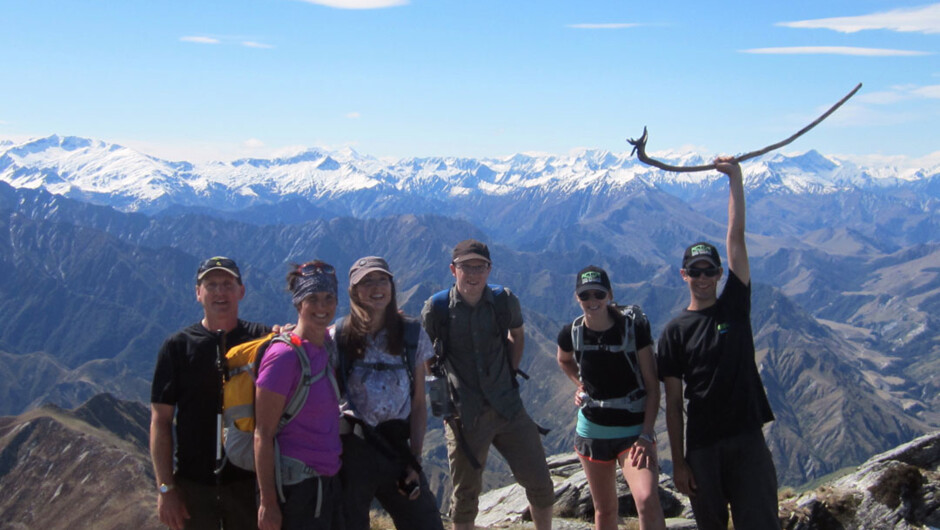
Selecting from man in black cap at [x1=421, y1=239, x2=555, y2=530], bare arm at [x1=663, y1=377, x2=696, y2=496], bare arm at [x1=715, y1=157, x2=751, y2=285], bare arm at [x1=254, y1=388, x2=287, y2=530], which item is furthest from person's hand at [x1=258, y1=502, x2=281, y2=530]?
bare arm at [x1=715, y1=157, x2=751, y2=285]

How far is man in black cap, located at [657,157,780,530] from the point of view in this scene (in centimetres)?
1027

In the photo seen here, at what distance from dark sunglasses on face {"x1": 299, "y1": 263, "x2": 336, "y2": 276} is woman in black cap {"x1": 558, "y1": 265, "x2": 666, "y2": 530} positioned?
3846 mm

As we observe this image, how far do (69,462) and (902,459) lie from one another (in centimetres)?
16764

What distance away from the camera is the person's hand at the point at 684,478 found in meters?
10.6

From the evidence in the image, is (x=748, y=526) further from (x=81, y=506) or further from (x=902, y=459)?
(x=81, y=506)

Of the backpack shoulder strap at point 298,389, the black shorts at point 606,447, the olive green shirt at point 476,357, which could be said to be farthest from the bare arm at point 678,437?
A: the backpack shoulder strap at point 298,389

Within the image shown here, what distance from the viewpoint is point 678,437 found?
1067 cm

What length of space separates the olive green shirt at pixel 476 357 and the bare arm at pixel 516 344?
1.35 feet

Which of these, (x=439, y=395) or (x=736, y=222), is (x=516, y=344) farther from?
(x=736, y=222)

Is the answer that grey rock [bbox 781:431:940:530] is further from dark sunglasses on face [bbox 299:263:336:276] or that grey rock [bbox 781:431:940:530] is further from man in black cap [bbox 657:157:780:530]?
dark sunglasses on face [bbox 299:263:336:276]

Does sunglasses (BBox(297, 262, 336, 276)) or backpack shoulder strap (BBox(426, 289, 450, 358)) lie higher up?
sunglasses (BBox(297, 262, 336, 276))

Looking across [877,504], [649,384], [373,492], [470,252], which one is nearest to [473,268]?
[470,252]

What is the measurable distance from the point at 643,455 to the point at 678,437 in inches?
24.3

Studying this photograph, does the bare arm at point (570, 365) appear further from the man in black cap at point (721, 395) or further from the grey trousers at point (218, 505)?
the grey trousers at point (218, 505)
